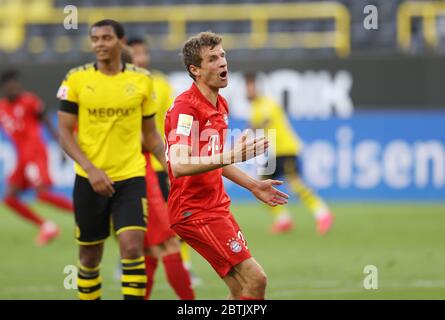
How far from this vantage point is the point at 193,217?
7.25 m

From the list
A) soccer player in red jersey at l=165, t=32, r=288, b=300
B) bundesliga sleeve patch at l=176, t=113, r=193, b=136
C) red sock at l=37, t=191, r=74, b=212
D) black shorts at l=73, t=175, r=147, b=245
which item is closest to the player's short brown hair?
soccer player in red jersey at l=165, t=32, r=288, b=300

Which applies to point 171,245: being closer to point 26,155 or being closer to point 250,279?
point 250,279

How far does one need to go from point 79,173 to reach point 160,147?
2.50 ft

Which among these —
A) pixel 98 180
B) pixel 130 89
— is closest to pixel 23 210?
pixel 130 89

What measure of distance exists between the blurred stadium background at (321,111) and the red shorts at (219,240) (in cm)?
359

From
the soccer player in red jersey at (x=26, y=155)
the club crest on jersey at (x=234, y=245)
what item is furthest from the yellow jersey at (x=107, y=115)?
the soccer player in red jersey at (x=26, y=155)

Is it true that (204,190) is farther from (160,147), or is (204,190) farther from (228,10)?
(228,10)

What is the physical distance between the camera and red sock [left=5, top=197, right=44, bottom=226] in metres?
15.4

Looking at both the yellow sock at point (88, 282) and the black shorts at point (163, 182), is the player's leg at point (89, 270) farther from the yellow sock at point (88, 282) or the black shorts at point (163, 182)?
the black shorts at point (163, 182)

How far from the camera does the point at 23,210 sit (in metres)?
15.5

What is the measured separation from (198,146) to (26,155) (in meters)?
9.20

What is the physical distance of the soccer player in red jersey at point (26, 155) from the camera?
15516 millimetres

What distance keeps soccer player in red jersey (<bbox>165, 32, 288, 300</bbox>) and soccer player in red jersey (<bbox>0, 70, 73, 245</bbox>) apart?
26.9 feet
